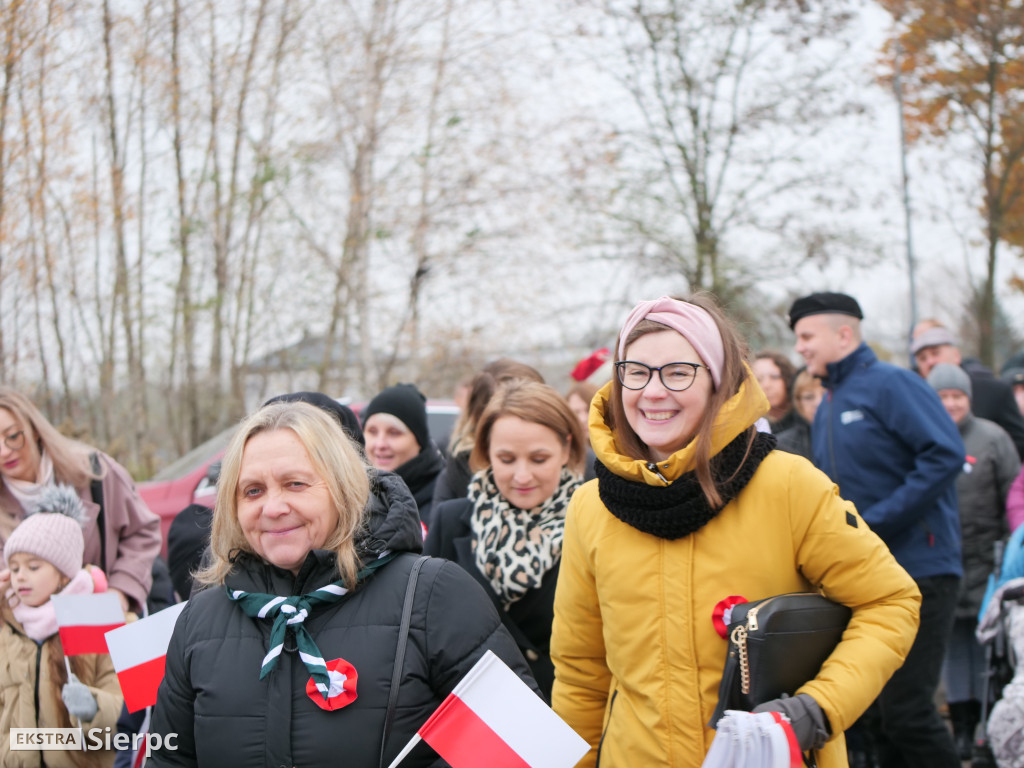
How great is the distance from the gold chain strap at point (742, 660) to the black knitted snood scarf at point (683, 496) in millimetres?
266

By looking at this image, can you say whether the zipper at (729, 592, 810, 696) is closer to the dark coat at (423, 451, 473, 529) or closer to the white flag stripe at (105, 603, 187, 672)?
the white flag stripe at (105, 603, 187, 672)

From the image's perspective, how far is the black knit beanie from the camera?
4.71 metres

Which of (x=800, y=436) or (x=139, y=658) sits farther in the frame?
(x=800, y=436)

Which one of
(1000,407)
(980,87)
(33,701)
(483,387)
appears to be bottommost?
(33,701)

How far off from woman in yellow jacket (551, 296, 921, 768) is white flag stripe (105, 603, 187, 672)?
152 centimetres

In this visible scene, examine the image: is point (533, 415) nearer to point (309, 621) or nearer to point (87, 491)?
point (309, 621)

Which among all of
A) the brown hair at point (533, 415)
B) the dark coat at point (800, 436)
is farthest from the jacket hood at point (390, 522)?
the dark coat at point (800, 436)

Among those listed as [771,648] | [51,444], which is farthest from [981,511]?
[51,444]

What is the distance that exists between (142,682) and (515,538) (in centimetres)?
136

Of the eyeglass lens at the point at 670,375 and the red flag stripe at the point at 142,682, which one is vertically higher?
the eyeglass lens at the point at 670,375

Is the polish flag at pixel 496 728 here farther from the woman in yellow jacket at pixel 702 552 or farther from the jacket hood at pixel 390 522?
the jacket hood at pixel 390 522

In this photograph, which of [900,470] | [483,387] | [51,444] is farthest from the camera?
[483,387]

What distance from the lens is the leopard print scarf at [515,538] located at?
325 cm

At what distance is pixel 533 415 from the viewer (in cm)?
345
